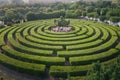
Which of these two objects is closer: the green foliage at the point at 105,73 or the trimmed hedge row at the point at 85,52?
the green foliage at the point at 105,73

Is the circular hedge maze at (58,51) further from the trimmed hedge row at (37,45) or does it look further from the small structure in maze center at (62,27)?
the small structure in maze center at (62,27)

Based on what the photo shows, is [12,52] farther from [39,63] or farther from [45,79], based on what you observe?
[45,79]

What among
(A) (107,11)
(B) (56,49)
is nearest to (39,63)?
(B) (56,49)

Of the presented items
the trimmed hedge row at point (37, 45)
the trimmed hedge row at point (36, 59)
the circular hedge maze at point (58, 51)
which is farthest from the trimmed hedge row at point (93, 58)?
the trimmed hedge row at point (37, 45)

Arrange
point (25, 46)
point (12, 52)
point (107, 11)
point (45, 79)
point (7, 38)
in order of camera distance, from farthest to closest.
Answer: point (107, 11)
point (7, 38)
point (25, 46)
point (12, 52)
point (45, 79)

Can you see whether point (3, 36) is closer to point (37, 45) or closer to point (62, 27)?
point (37, 45)

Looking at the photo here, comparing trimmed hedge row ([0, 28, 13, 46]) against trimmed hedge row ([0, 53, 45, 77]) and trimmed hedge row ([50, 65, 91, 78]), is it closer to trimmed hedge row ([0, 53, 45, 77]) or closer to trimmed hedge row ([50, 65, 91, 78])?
trimmed hedge row ([0, 53, 45, 77])

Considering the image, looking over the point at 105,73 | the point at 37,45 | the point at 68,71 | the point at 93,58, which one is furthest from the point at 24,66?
the point at 105,73
